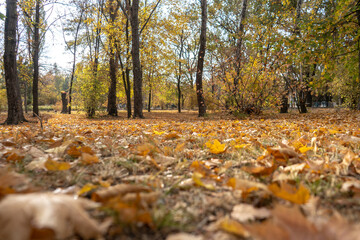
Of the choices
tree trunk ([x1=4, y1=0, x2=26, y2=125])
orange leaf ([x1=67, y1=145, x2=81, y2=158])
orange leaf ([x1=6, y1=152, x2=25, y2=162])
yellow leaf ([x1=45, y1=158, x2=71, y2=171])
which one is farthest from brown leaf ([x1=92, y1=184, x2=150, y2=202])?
tree trunk ([x1=4, y1=0, x2=26, y2=125])

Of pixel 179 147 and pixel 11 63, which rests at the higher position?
pixel 11 63

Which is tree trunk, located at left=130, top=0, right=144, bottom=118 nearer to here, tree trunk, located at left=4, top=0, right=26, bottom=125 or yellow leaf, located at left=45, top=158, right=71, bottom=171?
tree trunk, located at left=4, top=0, right=26, bottom=125

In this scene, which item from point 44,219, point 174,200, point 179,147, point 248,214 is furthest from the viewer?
point 179,147

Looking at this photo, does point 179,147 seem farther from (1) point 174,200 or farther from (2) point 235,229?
(2) point 235,229

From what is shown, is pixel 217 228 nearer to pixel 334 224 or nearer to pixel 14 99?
pixel 334 224

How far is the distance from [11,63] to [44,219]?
769 centimetres

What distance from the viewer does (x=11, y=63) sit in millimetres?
6090

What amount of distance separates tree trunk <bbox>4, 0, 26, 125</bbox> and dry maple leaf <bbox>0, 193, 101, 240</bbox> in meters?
7.46

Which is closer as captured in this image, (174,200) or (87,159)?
(174,200)

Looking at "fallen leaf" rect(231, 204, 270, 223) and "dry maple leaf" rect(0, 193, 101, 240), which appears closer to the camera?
"dry maple leaf" rect(0, 193, 101, 240)

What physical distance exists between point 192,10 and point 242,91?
11619 mm

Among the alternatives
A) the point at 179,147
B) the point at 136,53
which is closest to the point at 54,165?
the point at 179,147

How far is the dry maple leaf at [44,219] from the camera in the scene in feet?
1.54

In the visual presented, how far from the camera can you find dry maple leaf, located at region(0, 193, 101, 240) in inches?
18.4
